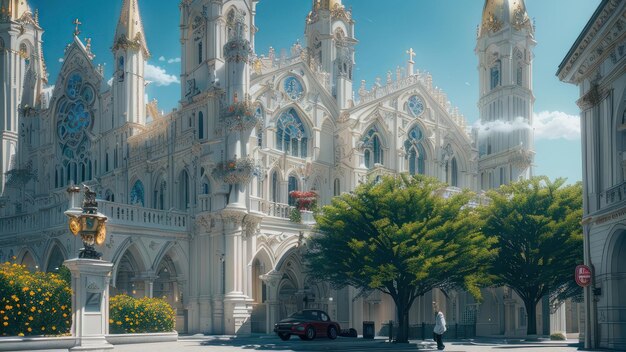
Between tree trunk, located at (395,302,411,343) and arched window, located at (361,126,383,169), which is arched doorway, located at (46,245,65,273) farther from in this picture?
arched window, located at (361,126,383,169)

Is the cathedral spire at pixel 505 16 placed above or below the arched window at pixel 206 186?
above

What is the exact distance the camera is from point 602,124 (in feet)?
105

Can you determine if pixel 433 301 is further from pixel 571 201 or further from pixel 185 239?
pixel 185 239

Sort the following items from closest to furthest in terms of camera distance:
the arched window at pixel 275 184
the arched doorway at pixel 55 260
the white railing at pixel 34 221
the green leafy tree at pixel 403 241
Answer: the green leafy tree at pixel 403 241 → the white railing at pixel 34 221 → the arched doorway at pixel 55 260 → the arched window at pixel 275 184

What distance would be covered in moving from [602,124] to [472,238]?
1225 centimetres

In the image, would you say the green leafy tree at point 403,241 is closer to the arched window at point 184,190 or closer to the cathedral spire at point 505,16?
the arched window at point 184,190

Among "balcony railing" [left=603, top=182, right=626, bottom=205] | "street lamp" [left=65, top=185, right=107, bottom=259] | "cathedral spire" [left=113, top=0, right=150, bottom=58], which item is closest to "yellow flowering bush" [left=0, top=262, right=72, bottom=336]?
"street lamp" [left=65, top=185, right=107, bottom=259]

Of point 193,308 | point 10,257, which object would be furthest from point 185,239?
point 10,257

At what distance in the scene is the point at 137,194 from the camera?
185 ft

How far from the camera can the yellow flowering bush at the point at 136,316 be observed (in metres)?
33.9

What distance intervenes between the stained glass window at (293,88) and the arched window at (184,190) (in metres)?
8.77

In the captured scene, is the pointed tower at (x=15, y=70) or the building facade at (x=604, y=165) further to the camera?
the pointed tower at (x=15, y=70)

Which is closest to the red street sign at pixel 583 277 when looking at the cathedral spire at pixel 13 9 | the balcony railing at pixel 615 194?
the balcony railing at pixel 615 194

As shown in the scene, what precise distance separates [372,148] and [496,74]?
43.3 ft
